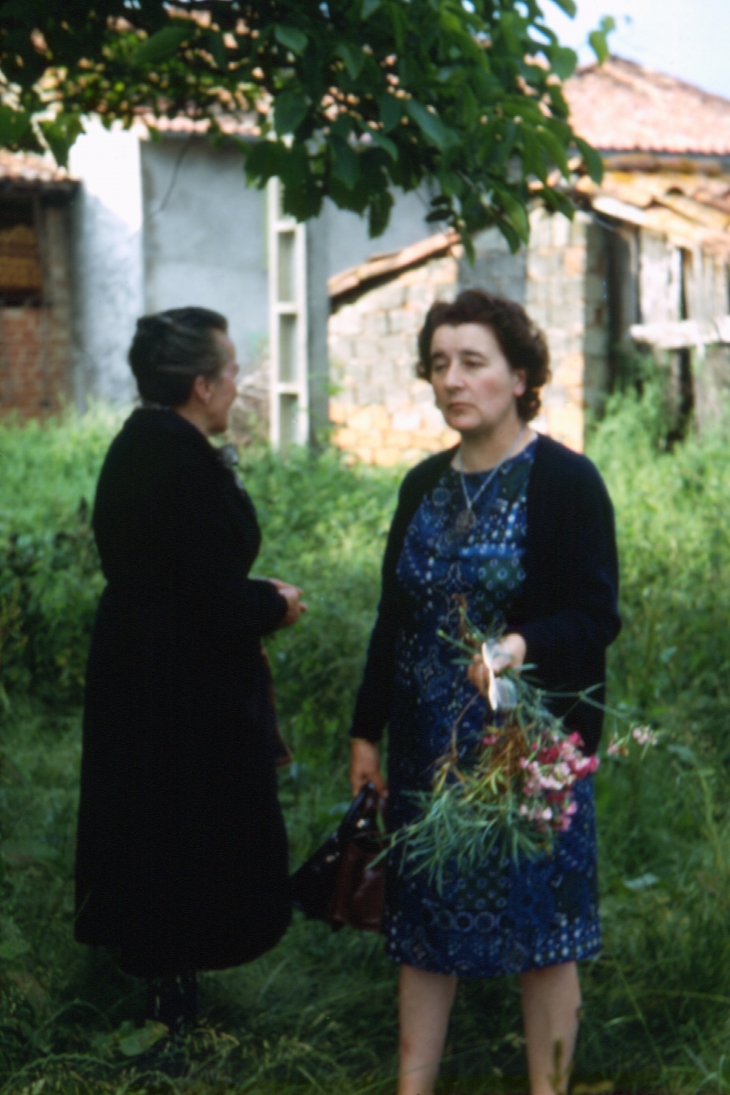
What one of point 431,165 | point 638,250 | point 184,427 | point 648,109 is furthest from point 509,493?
point 648,109

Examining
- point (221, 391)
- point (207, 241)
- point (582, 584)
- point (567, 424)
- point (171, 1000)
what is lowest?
point (171, 1000)

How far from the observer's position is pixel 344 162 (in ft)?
10.5

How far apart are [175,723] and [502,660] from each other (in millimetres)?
968

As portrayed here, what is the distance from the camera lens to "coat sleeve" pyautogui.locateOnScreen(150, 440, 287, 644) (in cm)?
313

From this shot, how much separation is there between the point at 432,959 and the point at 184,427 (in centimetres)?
137

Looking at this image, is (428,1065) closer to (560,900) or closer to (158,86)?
(560,900)

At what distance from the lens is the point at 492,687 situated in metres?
2.51

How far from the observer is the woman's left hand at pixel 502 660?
2578 millimetres

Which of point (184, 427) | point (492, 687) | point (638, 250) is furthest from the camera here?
point (638, 250)

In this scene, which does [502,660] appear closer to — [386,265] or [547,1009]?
[547,1009]

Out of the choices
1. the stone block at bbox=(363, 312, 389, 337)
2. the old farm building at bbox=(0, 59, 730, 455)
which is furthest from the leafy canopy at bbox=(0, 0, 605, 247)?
the stone block at bbox=(363, 312, 389, 337)

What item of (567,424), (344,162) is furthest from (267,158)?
(567,424)

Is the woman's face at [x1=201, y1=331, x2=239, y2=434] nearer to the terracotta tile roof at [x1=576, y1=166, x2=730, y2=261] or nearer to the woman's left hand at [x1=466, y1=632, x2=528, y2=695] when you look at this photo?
the woman's left hand at [x1=466, y1=632, x2=528, y2=695]

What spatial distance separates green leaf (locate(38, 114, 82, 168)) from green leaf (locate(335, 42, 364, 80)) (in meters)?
0.94
